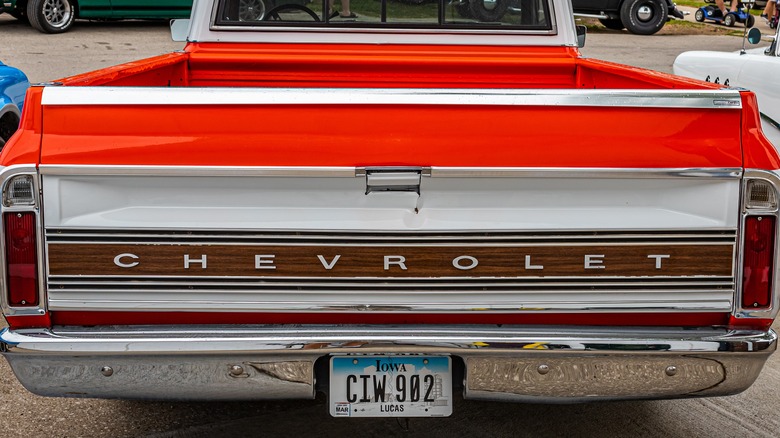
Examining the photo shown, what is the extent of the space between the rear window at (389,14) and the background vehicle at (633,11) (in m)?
12.2

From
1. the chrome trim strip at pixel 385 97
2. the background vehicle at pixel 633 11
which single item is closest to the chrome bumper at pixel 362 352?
the chrome trim strip at pixel 385 97

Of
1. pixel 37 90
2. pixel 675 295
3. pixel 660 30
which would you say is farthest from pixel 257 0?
pixel 660 30

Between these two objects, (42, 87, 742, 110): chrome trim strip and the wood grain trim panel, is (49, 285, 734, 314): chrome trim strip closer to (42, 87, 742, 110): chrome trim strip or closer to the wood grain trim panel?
the wood grain trim panel

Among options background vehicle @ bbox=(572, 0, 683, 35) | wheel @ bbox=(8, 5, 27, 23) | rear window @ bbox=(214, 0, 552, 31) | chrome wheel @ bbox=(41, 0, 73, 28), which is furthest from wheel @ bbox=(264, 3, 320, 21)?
background vehicle @ bbox=(572, 0, 683, 35)

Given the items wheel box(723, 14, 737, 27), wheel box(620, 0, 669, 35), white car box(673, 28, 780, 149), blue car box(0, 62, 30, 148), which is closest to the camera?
white car box(673, 28, 780, 149)

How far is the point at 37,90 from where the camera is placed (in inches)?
104

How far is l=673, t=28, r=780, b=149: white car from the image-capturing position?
577cm

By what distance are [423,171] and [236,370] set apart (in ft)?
2.55

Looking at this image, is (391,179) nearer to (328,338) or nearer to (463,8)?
(328,338)

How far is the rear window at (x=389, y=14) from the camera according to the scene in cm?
462

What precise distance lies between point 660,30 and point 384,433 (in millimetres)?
15738

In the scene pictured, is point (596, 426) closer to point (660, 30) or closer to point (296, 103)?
point (296, 103)

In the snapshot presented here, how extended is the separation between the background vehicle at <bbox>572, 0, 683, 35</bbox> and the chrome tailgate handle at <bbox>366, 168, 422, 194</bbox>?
14563 mm

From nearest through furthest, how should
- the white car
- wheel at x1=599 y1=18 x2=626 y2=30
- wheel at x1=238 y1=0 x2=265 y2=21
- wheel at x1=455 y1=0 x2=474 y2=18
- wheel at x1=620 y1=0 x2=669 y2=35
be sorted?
wheel at x1=238 y1=0 x2=265 y2=21
wheel at x1=455 y1=0 x2=474 y2=18
the white car
wheel at x1=620 y1=0 x2=669 y2=35
wheel at x1=599 y1=18 x2=626 y2=30
